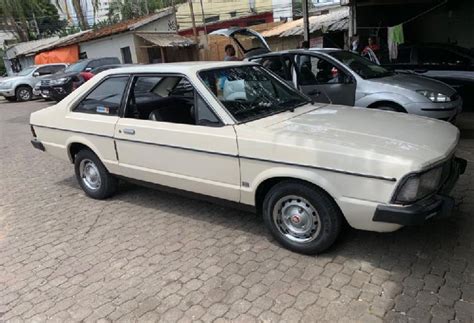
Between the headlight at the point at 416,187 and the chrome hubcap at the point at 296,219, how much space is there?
27.3 inches

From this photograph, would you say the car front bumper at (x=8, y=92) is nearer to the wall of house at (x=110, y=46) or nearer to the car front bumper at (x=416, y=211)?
the wall of house at (x=110, y=46)

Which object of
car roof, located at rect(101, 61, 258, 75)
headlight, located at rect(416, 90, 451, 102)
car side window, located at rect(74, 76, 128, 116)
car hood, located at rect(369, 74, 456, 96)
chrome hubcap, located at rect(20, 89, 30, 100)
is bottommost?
chrome hubcap, located at rect(20, 89, 30, 100)

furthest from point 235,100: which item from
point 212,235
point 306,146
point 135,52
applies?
point 135,52

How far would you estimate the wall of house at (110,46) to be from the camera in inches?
941

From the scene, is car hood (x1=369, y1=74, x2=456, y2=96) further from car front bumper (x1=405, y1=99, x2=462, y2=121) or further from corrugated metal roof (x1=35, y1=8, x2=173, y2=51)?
corrugated metal roof (x1=35, y1=8, x2=173, y2=51)

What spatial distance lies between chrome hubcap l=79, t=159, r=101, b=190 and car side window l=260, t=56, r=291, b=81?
3621 millimetres

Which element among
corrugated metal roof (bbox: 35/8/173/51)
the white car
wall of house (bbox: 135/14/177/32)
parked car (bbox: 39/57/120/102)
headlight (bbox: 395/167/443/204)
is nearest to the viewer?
headlight (bbox: 395/167/443/204)

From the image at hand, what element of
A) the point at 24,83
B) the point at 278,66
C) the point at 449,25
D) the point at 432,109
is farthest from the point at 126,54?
the point at 432,109

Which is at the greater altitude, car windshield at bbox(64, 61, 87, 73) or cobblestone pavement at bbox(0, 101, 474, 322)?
car windshield at bbox(64, 61, 87, 73)

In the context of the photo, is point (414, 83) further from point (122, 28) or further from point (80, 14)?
point (80, 14)

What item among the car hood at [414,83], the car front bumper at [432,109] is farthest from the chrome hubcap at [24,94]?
the car front bumper at [432,109]

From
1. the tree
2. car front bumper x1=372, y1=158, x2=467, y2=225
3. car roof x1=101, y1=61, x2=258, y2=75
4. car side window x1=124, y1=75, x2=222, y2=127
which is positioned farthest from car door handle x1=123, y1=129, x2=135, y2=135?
the tree

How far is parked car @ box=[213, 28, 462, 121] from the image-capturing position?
6449mm

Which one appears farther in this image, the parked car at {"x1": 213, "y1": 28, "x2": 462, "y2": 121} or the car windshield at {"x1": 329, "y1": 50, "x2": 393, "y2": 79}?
the car windshield at {"x1": 329, "y1": 50, "x2": 393, "y2": 79}
